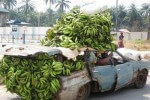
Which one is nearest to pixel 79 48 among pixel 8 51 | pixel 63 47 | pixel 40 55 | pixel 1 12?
pixel 63 47

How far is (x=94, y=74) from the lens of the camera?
29.8 feet

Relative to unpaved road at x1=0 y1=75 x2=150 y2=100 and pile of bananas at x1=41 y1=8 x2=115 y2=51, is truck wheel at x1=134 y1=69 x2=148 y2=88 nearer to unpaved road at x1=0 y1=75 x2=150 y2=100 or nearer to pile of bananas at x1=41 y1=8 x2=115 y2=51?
unpaved road at x1=0 y1=75 x2=150 y2=100

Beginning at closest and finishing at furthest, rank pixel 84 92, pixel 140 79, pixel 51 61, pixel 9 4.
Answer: pixel 51 61 → pixel 84 92 → pixel 140 79 → pixel 9 4

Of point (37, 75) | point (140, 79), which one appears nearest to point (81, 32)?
point (37, 75)

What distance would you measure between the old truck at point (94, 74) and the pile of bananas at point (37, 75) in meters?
0.16

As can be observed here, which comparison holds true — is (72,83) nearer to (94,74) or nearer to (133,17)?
(94,74)

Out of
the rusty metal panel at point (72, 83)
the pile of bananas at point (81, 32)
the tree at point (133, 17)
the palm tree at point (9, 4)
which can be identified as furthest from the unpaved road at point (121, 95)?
the palm tree at point (9, 4)

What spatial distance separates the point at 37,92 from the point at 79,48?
1.51 meters

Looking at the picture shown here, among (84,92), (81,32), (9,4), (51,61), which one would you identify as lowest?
(84,92)

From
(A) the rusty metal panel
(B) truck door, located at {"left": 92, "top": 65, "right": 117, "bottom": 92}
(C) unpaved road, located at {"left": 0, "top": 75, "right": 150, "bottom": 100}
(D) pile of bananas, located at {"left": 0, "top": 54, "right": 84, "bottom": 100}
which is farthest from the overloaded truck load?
(C) unpaved road, located at {"left": 0, "top": 75, "right": 150, "bottom": 100}

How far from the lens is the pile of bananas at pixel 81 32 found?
31.0ft

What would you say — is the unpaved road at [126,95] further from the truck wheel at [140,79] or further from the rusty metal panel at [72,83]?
the rusty metal panel at [72,83]

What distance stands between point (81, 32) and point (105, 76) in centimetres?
127

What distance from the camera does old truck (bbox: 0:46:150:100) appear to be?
319 inches
